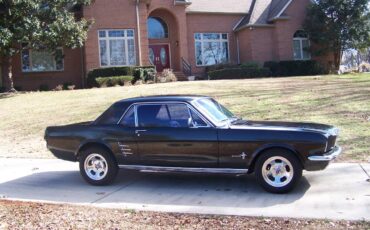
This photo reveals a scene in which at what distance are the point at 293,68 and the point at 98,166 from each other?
2467 centimetres

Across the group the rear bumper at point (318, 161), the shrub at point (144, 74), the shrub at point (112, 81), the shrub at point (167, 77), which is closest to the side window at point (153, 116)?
the rear bumper at point (318, 161)

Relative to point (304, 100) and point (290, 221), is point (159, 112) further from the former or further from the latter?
point (304, 100)

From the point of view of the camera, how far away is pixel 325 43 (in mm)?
32281

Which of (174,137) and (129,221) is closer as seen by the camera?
(129,221)

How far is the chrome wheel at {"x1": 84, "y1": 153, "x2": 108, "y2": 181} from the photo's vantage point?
8242 mm

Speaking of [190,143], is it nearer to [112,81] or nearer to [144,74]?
[112,81]

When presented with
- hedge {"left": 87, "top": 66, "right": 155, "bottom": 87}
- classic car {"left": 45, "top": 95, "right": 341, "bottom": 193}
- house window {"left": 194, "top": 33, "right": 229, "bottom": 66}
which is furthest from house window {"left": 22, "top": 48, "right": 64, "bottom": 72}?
classic car {"left": 45, "top": 95, "right": 341, "bottom": 193}

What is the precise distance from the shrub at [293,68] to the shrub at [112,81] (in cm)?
966

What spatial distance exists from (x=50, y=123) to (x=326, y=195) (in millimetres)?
10587

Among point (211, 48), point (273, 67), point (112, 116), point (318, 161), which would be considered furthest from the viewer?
point (211, 48)

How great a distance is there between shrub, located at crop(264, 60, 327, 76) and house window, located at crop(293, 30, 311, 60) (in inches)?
99.2

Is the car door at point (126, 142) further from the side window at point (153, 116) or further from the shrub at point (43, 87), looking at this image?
the shrub at point (43, 87)

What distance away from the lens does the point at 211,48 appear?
3469 cm

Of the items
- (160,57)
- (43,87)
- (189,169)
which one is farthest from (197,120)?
(160,57)
